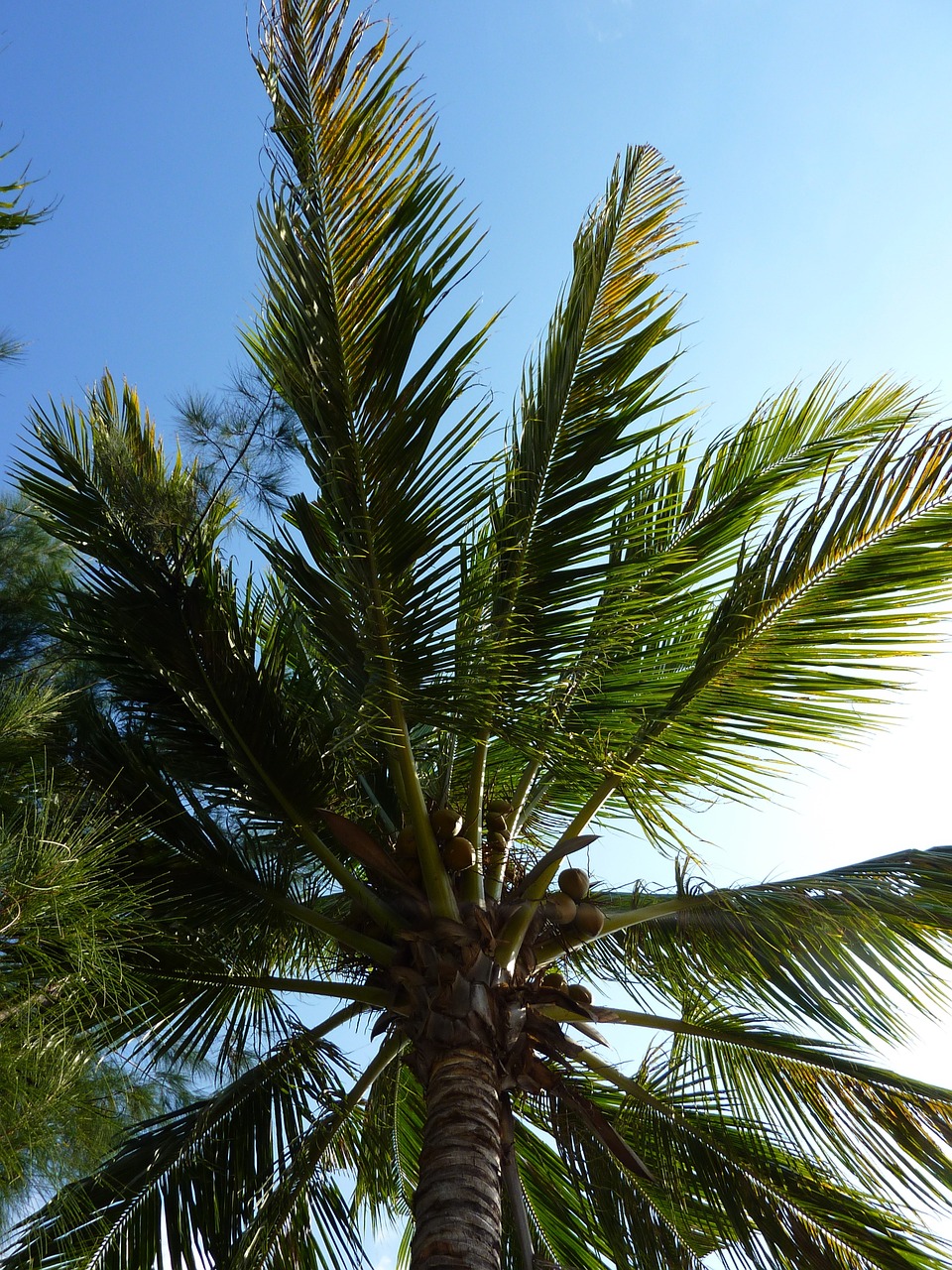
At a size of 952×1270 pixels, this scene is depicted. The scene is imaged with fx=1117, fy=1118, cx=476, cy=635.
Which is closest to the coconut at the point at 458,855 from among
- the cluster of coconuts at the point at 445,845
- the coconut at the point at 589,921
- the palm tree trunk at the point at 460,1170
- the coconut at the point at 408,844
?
the cluster of coconuts at the point at 445,845

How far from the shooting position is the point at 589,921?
13.4 feet

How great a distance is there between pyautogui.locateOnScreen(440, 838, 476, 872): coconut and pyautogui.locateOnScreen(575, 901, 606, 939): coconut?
0.44 metres

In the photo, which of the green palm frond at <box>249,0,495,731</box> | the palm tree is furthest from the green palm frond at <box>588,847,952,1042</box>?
the green palm frond at <box>249,0,495,731</box>

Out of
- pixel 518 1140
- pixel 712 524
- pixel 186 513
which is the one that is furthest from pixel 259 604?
pixel 518 1140

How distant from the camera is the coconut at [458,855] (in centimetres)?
416

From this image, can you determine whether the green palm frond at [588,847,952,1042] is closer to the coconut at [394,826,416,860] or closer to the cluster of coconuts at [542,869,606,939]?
the cluster of coconuts at [542,869,606,939]

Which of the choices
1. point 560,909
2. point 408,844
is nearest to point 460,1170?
point 560,909

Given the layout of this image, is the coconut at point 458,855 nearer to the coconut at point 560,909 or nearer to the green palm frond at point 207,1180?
the coconut at point 560,909

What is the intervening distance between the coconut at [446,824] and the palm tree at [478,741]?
0.05 ft

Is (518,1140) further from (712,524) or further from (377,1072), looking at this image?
(712,524)

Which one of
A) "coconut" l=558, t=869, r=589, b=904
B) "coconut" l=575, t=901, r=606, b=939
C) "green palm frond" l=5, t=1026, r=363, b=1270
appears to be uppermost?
"coconut" l=558, t=869, r=589, b=904

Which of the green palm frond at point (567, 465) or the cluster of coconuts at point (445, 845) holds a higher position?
the green palm frond at point (567, 465)

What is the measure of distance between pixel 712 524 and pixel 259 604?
196 cm

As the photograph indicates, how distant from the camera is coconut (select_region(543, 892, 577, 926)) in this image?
4.11 m
